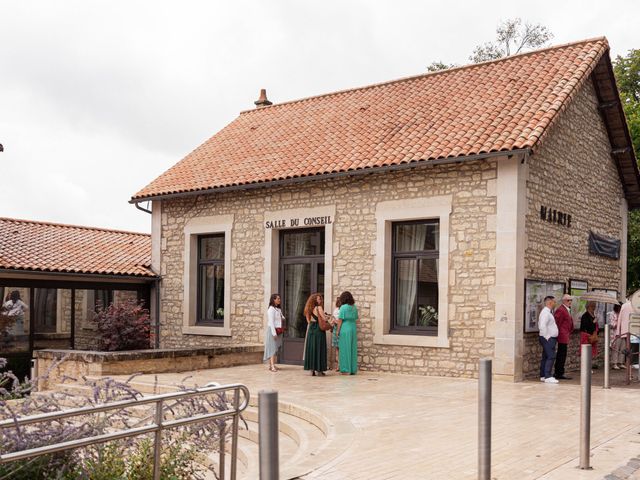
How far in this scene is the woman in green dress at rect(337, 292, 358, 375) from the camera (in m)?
13.4

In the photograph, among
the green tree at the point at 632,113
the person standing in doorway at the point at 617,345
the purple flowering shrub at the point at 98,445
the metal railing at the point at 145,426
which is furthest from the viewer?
the green tree at the point at 632,113

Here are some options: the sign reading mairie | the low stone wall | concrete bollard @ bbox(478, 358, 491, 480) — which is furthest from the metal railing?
the sign reading mairie

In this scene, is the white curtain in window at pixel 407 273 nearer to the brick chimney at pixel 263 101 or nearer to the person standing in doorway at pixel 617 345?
the person standing in doorway at pixel 617 345

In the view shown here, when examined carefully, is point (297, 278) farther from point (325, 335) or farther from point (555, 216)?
point (555, 216)

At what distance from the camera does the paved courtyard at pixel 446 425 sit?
6055 millimetres

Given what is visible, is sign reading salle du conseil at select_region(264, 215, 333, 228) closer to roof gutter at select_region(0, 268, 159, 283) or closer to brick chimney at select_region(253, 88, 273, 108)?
roof gutter at select_region(0, 268, 159, 283)

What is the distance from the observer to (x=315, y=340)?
44.1ft

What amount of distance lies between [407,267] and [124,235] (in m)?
10.7

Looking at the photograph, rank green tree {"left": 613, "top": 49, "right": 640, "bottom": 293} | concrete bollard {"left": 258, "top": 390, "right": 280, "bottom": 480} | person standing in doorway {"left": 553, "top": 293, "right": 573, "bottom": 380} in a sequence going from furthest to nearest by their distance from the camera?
1. green tree {"left": 613, "top": 49, "right": 640, "bottom": 293}
2. person standing in doorway {"left": 553, "top": 293, "right": 573, "bottom": 380}
3. concrete bollard {"left": 258, "top": 390, "right": 280, "bottom": 480}

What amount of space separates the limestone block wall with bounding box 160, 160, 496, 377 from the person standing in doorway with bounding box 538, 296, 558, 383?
0.90 m

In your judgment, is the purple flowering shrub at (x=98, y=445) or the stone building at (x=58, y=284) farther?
the stone building at (x=58, y=284)

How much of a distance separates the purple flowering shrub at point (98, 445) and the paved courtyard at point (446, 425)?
1.16 meters

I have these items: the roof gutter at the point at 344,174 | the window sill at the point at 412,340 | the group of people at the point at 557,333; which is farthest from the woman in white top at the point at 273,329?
the group of people at the point at 557,333

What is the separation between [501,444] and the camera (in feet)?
23.1
